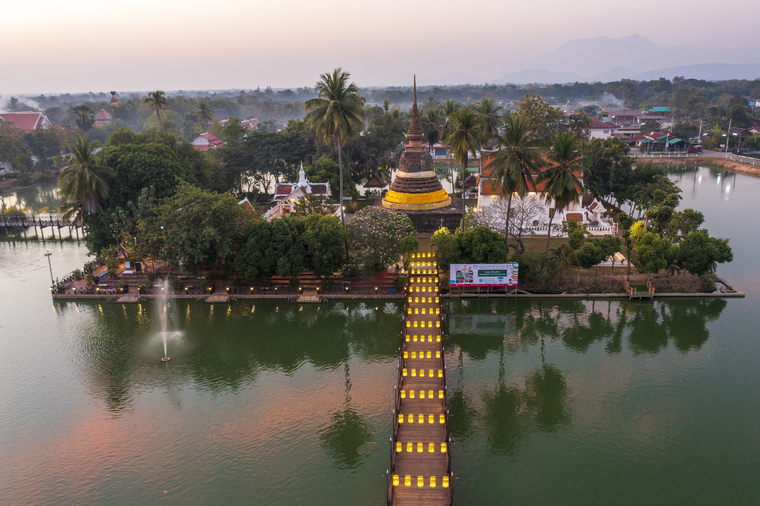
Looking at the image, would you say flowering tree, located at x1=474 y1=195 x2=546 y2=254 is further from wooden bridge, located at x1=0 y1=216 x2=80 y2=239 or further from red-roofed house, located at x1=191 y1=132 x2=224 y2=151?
red-roofed house, located at x1=191 y1=132 x2=224 y2=151

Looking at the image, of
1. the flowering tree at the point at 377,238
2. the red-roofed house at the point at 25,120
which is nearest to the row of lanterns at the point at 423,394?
the flowering tree at the point at 377,238

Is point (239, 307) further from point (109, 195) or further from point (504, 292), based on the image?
point (504, 292)

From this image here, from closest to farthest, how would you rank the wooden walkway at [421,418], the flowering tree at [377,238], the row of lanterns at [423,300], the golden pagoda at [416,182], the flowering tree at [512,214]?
the wooden walkway at [421,418] → the row of lanterns at [423,300] → the flowering tree at [377,238] → the flowering tree at [512,214] → the golden pagoda at [416,182]

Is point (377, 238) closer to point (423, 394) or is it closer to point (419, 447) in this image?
point (423, 394)

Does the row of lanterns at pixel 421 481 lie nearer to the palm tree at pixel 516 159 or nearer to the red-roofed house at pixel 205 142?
the palm tree at pixel 516 159

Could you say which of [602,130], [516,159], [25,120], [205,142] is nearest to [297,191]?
[516,159]

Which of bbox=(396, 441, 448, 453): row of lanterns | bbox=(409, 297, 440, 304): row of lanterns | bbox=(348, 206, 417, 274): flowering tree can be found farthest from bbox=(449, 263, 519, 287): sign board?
bbox=(396, 441, 448, 453): row of lanterns

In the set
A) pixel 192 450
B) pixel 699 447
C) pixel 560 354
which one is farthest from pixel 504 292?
pixel 192 450
